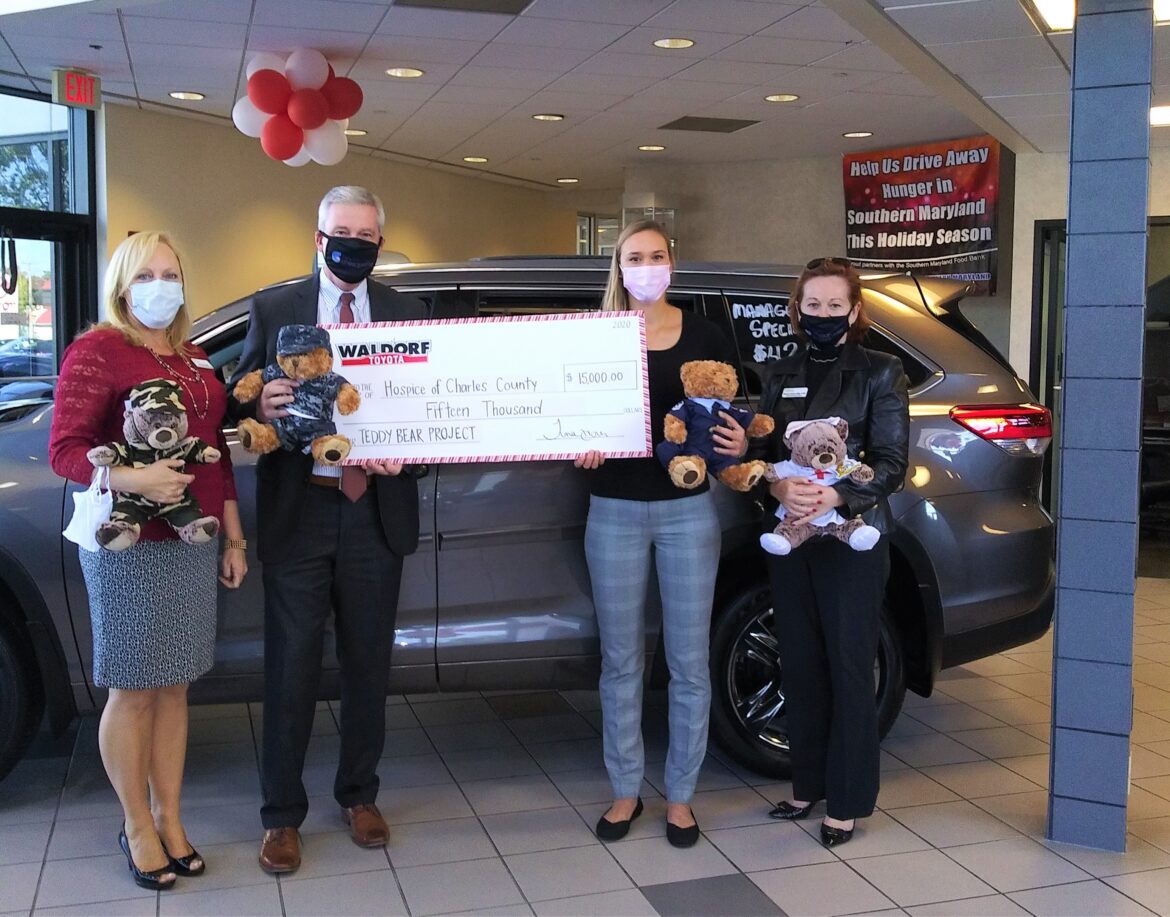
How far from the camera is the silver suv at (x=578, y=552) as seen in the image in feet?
10.7

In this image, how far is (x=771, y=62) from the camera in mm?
7527

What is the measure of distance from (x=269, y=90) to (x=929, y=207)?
5674 mm

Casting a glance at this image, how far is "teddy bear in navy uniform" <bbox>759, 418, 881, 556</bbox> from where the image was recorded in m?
2.89

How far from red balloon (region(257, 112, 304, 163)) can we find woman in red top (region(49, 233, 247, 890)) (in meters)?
5.06

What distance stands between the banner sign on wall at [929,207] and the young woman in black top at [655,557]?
22.5 feet

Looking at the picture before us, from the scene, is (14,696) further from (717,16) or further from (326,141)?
(326,141)

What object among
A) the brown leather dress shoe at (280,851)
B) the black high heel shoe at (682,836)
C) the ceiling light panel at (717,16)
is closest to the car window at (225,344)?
the brown leather dress shoe at (280,851)

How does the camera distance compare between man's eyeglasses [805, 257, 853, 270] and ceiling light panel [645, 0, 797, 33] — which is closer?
man's eyeglasses [805, 257, 853, 270]

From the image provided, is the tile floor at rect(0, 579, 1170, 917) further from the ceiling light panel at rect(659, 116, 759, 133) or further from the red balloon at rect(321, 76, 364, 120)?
the ceiling light panel at rect(659, 116, 759, 133)

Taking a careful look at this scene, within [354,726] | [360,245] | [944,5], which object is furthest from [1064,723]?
[944,5]

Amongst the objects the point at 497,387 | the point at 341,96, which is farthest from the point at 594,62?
the point at 497,387

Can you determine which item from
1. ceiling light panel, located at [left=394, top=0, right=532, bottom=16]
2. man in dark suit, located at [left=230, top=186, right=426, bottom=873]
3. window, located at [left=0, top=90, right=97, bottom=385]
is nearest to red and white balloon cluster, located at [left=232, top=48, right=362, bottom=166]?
ceiling light panel, located at [left=394, top=0, right=532, bottom=16]

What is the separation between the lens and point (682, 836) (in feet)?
10.3

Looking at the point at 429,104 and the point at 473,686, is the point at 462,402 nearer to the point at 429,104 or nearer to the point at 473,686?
the point at 473,686
